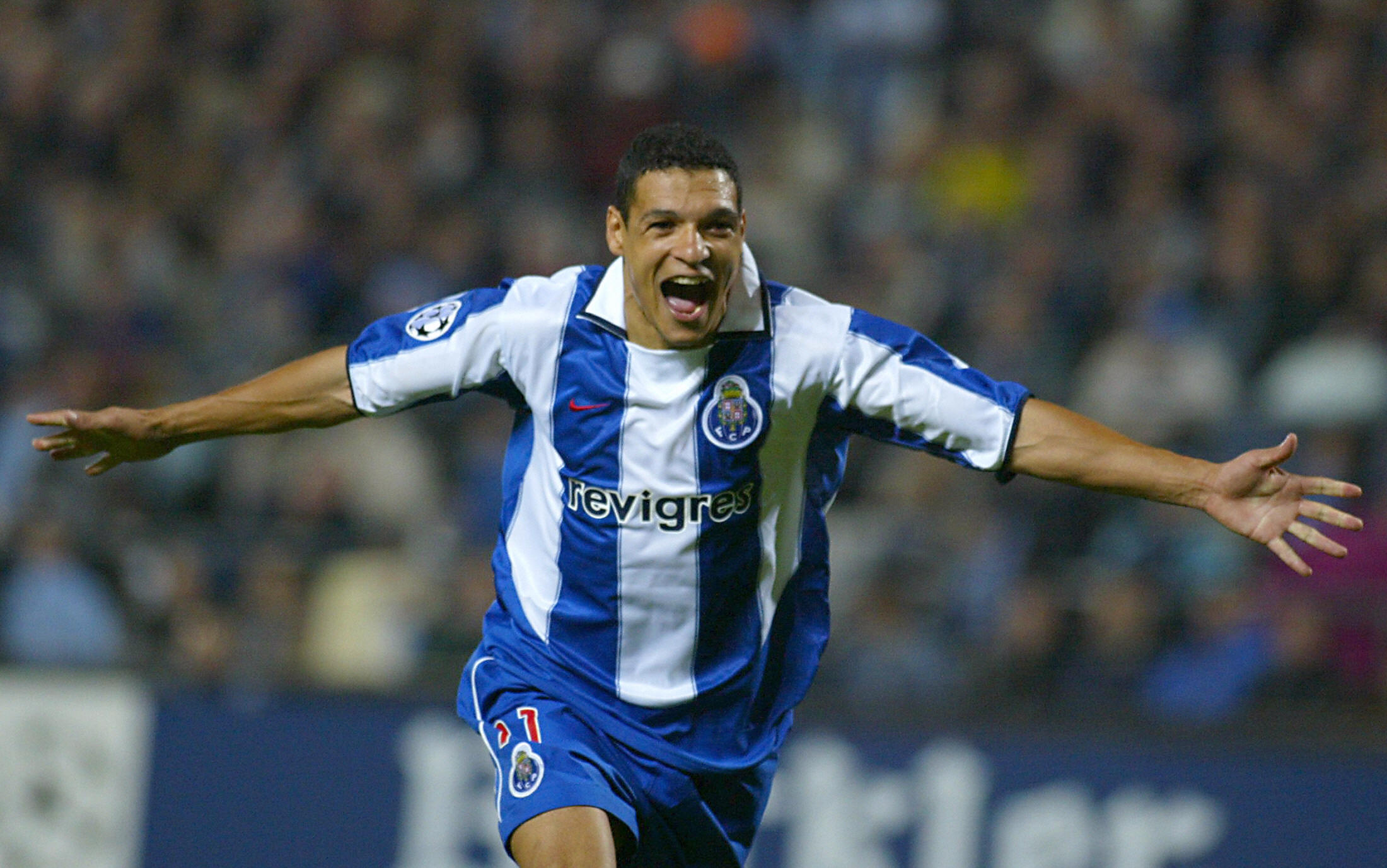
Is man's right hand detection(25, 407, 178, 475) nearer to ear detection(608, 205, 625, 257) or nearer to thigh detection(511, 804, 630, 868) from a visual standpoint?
ear detection(608, 205, 625, 257)

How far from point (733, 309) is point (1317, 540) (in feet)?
4.36

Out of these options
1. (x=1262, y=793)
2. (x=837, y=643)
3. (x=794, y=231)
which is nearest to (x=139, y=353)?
(x=794, y=231)

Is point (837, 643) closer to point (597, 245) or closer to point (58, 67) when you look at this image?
point (597, 245)

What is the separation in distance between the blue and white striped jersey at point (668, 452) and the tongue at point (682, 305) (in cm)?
12

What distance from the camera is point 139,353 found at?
28.7 ft

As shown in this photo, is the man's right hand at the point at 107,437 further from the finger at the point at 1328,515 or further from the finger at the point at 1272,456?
the finger at the point at 1328,515

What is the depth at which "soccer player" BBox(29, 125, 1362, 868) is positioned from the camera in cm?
381

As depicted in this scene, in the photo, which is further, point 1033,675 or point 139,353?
point 139,353

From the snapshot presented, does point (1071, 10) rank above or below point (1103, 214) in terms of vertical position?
above

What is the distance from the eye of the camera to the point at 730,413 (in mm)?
3898

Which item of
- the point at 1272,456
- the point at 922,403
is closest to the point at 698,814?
the point at 922,403

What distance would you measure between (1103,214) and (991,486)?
189cm

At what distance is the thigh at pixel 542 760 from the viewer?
3.77 metres

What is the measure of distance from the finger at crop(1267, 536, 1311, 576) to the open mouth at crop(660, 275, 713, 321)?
4.23 ft
